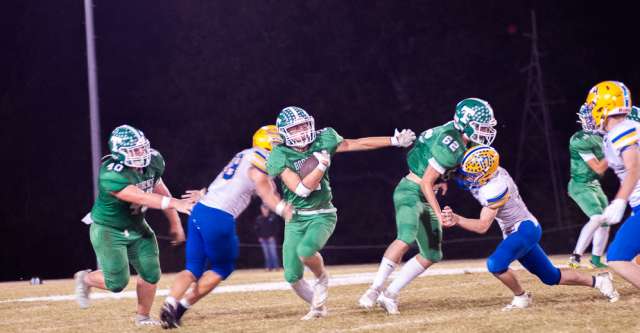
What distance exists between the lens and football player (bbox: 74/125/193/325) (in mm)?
6316

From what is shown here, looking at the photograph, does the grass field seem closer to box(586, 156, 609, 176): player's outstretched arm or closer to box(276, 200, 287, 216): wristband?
box(276, 200, 287, 216): wristband

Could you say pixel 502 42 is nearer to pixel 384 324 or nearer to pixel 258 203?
pixel 258 203

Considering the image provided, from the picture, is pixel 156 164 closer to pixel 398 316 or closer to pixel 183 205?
pixel 183 205

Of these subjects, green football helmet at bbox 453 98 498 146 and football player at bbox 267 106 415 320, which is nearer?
football player at bbox 267 106 415 320

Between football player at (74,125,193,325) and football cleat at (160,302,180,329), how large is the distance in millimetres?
527

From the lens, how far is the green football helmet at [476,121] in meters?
6.33

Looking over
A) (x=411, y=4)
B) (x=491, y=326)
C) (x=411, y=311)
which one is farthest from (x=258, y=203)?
(x=491, y=326)

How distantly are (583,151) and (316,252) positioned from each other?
13.9 feet

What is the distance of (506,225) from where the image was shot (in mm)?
6168

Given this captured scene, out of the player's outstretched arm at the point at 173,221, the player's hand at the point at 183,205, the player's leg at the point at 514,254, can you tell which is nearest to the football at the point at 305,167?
the player's hand at the point at 183,205

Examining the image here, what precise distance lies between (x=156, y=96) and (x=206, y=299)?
41.1ft

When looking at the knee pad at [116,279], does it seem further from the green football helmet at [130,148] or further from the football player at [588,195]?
the football player at [588,195]

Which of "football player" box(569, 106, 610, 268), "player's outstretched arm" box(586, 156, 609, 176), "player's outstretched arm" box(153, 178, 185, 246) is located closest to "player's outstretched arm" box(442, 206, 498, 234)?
"player's outstretched arm" box(153, 178, 185, 246)

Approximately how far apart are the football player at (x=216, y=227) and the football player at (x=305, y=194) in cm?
17
